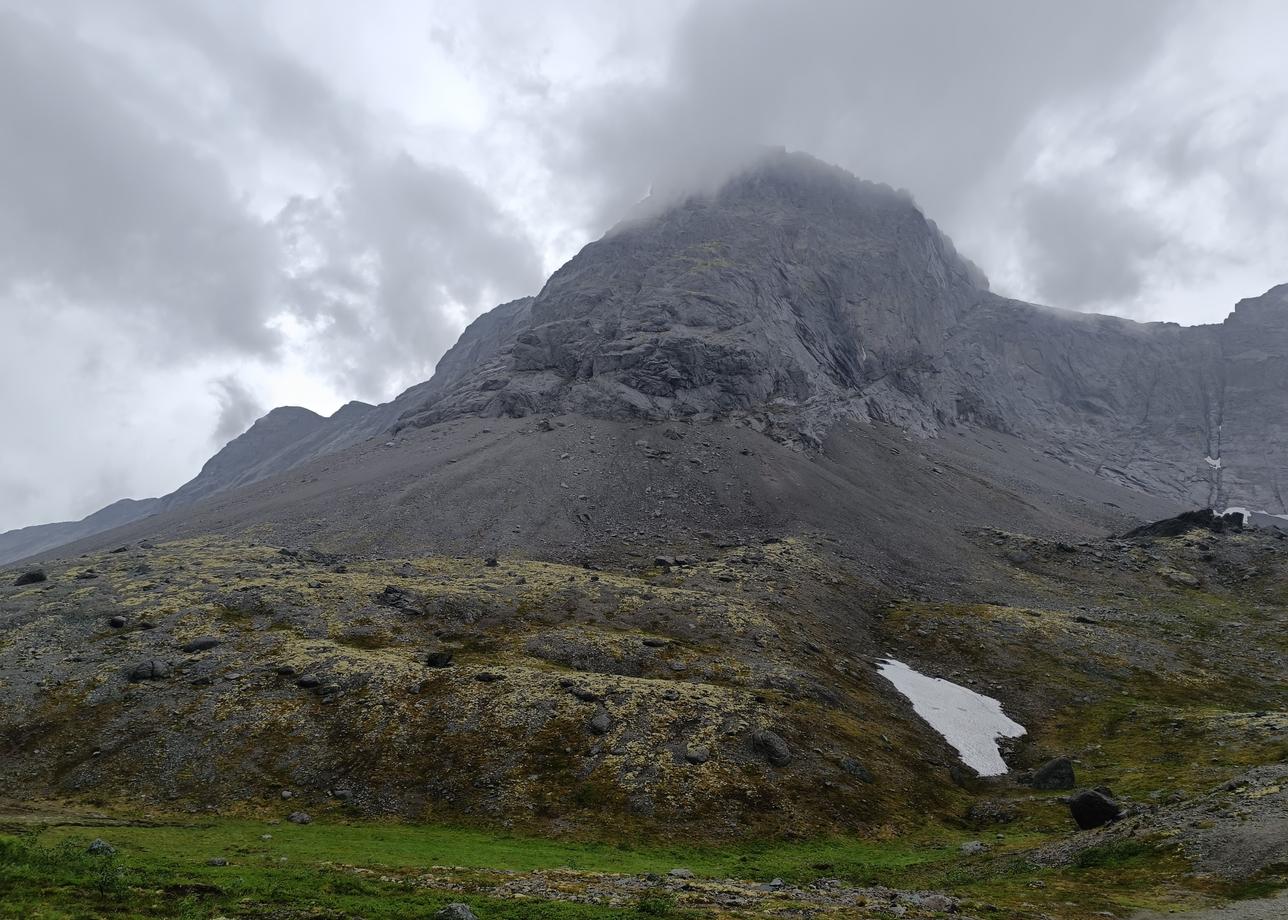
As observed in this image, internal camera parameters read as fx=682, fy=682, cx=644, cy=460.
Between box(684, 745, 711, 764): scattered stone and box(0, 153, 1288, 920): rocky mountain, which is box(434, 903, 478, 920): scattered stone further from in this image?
box(684, 745, 711, 764): scattered stone

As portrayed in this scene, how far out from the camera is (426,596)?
69.4 m

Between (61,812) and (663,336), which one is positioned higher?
(663,336)

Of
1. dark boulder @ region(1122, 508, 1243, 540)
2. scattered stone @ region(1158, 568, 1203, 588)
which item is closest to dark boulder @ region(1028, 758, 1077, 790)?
scattered stone @ region(1158, 568, 1203, 588)

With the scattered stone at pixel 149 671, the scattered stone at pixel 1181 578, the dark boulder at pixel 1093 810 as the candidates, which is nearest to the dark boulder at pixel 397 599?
the scattered stone at pixel 149 671

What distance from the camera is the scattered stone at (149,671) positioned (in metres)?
49.2

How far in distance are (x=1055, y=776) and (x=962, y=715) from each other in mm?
13309

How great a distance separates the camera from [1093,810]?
36.5 m

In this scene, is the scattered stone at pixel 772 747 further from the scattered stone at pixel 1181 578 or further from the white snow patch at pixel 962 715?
the scattered stone at pixel 1181 578

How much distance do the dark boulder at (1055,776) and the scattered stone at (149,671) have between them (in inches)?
2443

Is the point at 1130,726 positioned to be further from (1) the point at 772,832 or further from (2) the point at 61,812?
(2) the point at 61,812

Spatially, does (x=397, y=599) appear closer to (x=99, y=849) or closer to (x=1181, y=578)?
(x=99, y=849)

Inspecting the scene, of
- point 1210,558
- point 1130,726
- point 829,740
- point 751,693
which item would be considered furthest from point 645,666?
point 1210,558

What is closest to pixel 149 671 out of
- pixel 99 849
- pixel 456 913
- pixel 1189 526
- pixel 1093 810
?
pixel 99 849

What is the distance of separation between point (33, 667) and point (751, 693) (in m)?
52.6
